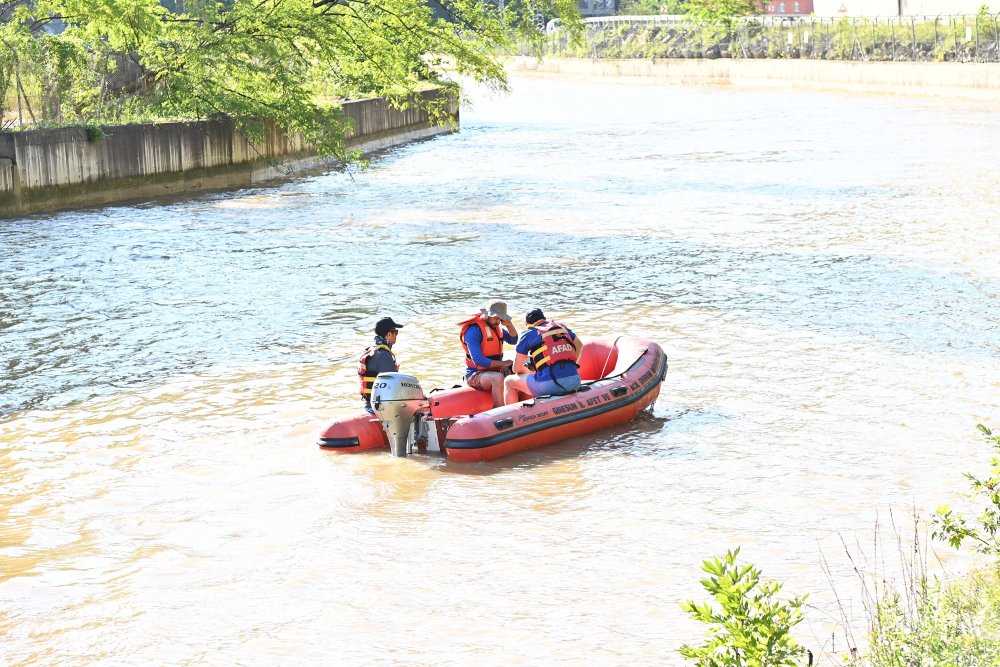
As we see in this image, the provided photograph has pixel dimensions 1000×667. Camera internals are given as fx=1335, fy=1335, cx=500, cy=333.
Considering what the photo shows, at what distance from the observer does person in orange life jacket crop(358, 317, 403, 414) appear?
11.4 m

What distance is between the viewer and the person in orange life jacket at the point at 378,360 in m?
11.4

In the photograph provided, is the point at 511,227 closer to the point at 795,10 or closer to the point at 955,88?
the point at 955,88

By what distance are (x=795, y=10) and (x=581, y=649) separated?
442ft

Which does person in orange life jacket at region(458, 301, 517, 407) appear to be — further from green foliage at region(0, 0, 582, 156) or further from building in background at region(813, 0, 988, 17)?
building in background at region(813, 0, 988, 17)

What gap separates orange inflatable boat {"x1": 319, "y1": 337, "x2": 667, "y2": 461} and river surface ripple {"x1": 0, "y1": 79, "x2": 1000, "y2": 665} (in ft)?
0.59

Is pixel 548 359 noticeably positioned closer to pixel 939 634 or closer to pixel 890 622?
pixel 890 622

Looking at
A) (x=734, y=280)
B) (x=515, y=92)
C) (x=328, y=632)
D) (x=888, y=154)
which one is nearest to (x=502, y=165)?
(x=888, y=154)

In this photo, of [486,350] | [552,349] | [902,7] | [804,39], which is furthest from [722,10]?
[552,349]

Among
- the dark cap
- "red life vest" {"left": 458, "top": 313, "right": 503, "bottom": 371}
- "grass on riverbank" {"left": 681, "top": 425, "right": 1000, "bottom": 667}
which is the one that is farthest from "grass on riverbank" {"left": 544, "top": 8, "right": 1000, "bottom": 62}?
"grass on riverbank" {"left": 681, "top": 425, "right": 1000, "bottom": 667}

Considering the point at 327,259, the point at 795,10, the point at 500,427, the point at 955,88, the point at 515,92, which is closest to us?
the point at 500,427

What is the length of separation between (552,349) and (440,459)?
1.36m

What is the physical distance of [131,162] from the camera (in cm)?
2828

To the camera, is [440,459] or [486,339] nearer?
[440,459]

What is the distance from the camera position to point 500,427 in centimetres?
1105
